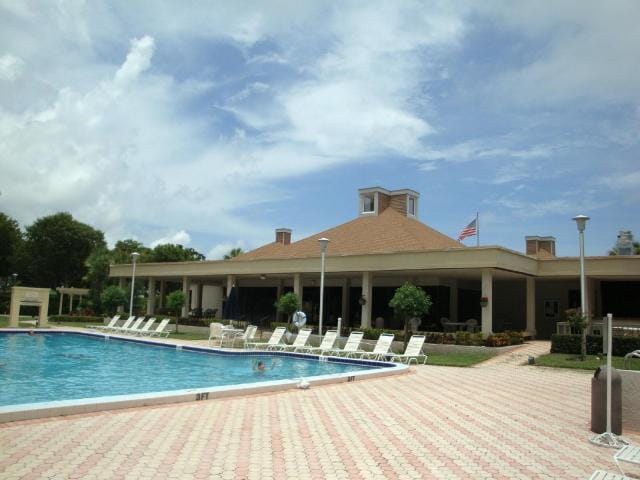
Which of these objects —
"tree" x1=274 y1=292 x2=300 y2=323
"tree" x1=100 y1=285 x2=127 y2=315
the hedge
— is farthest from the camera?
"tree" x1=100 y1=285 x2=127 y2=315

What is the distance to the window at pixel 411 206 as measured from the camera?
115 feet

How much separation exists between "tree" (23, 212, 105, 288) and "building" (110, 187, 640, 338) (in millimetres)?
20443

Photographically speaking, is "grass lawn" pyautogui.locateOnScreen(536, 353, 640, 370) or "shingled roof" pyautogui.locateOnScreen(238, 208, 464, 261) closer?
"grass lawn" pyautogui.locateOnScreen(536, 353, 640, 370)

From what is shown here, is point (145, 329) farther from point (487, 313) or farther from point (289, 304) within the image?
point (487, 313)

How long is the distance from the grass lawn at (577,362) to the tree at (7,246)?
4930 centimetres

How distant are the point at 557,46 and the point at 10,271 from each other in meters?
53.1

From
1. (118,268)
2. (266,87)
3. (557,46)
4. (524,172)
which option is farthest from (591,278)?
(118,268)

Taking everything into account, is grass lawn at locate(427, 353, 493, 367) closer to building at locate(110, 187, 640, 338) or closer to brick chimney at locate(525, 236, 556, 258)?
building at locate(110, 187, 640, 338)

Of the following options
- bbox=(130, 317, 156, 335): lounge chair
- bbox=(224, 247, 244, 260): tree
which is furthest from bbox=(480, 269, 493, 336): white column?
bbox=(224, 247, 244, 260): tree

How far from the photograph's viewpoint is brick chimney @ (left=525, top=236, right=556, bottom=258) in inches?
1367

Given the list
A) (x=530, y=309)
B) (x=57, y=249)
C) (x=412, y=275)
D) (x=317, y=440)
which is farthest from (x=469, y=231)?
(x=57, y=249)

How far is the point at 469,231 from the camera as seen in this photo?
27594 millimetres

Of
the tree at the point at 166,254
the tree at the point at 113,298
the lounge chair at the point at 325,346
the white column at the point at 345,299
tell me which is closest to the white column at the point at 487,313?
the lounge chair at the point at 325,346

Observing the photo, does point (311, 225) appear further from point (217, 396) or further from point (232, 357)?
point (217, 396)
